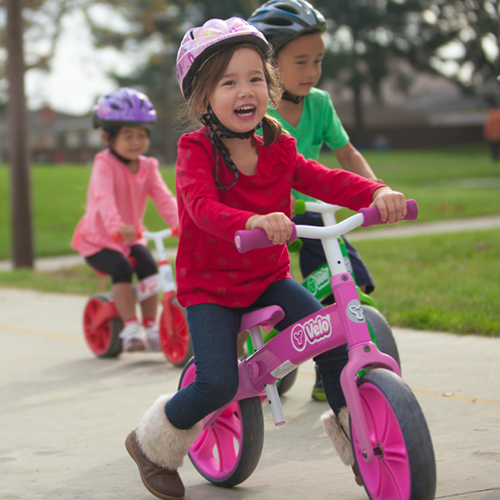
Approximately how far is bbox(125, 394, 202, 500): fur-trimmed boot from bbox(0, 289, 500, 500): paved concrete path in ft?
0.38

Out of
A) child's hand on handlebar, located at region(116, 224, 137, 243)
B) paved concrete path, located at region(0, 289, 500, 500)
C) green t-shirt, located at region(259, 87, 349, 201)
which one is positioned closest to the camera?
paved concrete path, located at region(0, 289, 500, 500)

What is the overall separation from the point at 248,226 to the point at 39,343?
4.46m

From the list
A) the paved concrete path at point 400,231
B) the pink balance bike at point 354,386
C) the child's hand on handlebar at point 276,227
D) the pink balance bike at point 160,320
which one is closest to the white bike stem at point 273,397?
the pink balance bike at point 354,386

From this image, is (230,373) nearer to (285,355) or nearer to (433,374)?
(285,355)

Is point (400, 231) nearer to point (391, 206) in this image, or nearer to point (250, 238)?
point (391, 206)

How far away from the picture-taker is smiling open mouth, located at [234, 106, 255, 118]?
116 inches

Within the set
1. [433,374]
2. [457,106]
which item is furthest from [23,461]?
[457,106]

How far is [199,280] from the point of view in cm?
299

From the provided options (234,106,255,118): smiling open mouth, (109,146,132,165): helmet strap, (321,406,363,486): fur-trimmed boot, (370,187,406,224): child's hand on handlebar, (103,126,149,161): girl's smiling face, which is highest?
(234,106,255,118): smiling open mouth

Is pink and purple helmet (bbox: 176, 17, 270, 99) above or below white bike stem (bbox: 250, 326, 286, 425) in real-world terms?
above

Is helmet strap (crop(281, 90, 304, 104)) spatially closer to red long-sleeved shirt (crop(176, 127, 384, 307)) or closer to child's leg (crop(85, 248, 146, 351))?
red long-sleeved shirt (crop(176, 127, 384, 307))

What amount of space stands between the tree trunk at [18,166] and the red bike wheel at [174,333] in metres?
6.88

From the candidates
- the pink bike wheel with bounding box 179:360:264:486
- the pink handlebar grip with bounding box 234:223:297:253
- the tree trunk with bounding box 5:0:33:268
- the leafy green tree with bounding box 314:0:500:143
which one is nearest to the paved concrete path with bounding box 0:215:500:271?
the tree trunk with bounding box 5:0:33:268

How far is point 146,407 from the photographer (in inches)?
174
